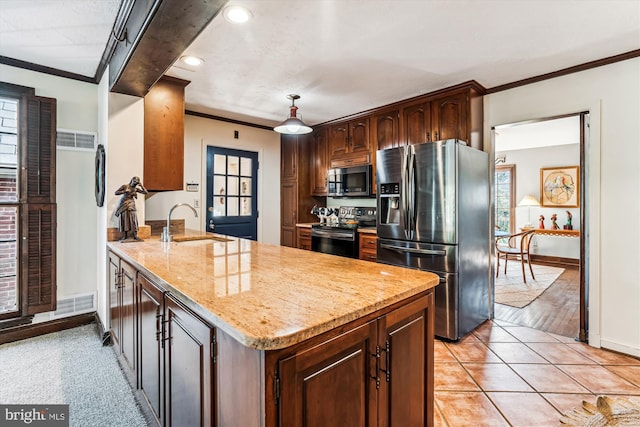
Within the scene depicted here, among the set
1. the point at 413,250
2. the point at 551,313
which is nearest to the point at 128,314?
the point at 413,250

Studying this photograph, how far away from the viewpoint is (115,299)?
2277mm

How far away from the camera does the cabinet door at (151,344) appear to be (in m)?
1.42

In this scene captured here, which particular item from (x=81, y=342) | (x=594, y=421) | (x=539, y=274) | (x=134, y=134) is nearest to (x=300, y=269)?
(x=594, y=421)

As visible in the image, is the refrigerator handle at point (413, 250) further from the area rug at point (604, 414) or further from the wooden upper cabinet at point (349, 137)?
the wooden upper cabinet at point (349, 137)

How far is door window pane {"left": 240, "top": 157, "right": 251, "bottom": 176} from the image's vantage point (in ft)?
15.0

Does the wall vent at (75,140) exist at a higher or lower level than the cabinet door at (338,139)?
lower

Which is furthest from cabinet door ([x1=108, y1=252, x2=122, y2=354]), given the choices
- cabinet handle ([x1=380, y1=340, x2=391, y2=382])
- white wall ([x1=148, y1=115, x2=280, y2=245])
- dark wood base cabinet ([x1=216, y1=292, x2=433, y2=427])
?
cabinet handle ([x1=380, y1=340, x2=391, y2=382])

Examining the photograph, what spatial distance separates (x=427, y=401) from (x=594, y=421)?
3.86ft

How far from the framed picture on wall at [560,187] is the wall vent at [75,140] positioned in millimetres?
7564

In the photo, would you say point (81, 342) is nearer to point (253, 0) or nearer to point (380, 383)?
point (380, 383)

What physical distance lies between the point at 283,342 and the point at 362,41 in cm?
226

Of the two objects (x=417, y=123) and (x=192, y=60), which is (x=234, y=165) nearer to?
(x=192, y=60)

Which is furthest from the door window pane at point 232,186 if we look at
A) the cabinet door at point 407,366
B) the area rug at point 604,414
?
the area rug at point 604,414

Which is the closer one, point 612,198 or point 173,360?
point 173,360
